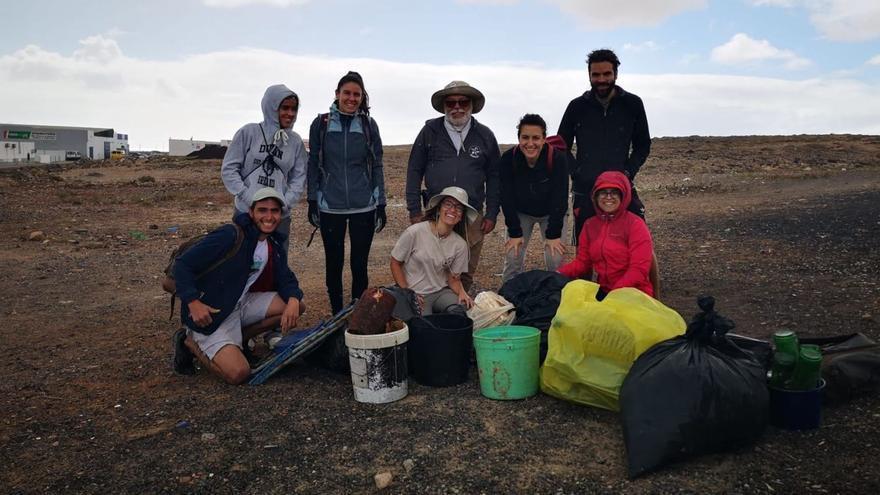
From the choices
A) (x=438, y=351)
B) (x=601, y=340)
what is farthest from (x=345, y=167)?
(x=601, y=340)

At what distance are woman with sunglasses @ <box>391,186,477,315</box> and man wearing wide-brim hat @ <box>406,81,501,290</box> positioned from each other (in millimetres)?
215

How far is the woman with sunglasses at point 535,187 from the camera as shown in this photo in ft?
15.6

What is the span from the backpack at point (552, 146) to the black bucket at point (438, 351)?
1.43m

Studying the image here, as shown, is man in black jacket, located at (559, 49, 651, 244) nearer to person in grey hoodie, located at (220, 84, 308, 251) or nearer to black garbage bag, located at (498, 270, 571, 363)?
black garbage bag, located at (498, 270, 571, 363)

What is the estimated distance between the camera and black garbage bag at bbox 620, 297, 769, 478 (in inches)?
110

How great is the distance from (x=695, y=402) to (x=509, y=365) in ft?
3.58

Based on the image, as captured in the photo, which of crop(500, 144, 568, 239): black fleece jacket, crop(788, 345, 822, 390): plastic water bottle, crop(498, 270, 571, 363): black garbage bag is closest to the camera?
crop(788, 345, 822, 390): plastic water bottle

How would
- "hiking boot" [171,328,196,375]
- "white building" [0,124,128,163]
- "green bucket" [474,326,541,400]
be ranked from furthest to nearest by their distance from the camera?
"white building" [0,124,128,163] → "hiking boot" [171,328,196,375] → "green bucket" [474,326,541,400]

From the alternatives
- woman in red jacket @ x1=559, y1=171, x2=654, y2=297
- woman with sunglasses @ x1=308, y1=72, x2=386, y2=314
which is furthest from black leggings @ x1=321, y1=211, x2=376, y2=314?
woman in red jacket @ x1=559, y1=171, x2=654, y2=297

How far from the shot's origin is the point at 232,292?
163 inches

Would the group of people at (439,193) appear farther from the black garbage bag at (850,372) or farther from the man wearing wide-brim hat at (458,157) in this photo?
the black garbage bag at (850,372)

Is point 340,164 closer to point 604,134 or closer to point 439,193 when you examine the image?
point 439,193

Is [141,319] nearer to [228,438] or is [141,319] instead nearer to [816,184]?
[228,438]

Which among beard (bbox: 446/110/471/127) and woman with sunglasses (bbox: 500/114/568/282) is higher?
beard (bbox: 446/110/471/127)
